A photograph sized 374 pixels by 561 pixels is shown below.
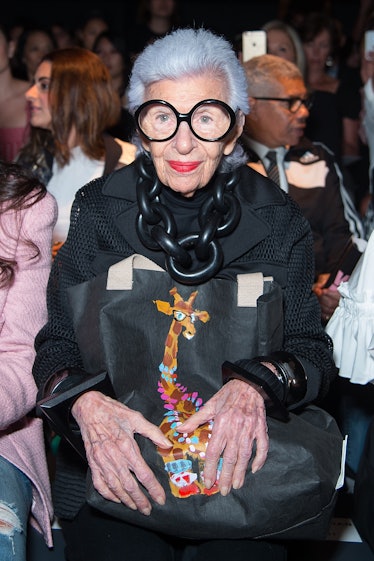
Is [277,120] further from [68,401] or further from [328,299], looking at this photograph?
[68,401]

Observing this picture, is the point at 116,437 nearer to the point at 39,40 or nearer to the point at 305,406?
the point at 305,406

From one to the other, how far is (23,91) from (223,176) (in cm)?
289

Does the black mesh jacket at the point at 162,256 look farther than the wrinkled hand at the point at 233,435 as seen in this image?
Yes

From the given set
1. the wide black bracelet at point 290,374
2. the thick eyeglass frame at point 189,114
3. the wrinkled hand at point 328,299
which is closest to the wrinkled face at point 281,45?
the wrinkled hand at point 328,299

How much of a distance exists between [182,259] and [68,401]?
0.41m

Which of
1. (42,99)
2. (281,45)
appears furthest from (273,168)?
(281,45)

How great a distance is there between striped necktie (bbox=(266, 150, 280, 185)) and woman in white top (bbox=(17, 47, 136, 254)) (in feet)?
1.94

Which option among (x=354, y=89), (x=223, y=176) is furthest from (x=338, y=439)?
(x=354, y=89)

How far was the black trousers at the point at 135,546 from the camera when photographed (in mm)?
1866

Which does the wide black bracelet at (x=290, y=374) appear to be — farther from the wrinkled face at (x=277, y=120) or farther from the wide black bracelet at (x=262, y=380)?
the wrinkled face at (x=277, y=120)

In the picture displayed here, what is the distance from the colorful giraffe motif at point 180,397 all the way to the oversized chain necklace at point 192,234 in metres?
0.07

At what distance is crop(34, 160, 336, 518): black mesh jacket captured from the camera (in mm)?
2033

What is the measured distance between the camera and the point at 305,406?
2037 mm

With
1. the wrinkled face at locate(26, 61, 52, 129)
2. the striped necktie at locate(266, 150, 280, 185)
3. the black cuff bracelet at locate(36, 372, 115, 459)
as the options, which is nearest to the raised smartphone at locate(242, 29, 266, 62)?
the striped necktie at locate(266, 150, 280, 185)
